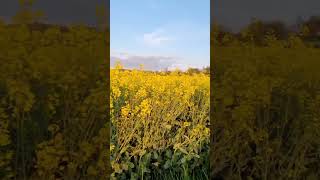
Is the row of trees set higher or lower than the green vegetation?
higher

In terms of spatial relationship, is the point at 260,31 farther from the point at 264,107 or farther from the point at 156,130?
the point at 156,130

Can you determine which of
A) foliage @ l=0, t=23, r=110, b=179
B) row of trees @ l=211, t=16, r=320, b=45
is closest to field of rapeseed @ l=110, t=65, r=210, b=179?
foliage @ l=0, t=23, r=110, b=179

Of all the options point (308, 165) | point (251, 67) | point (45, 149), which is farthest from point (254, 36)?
point (45, 149)

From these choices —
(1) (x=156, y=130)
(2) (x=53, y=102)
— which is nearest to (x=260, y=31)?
(1) (x=156, y=130)

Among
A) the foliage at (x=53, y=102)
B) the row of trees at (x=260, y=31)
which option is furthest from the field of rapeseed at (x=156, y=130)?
the row of trees at (x=260, y=31)

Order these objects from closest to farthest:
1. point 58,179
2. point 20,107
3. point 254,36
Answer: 1. point 20,107
2. point 58,179
3. point 254,36

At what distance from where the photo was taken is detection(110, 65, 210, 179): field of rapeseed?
3654mm

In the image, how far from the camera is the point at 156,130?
3.86m

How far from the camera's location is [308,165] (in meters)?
3.36

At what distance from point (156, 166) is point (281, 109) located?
3.31 feet

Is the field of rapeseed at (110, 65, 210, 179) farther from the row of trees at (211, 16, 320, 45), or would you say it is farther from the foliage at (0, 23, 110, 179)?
the row of trees at (211, 16, 320, 45)

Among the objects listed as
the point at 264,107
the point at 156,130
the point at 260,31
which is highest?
the point at 260,31

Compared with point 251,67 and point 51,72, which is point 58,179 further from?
point 251,67

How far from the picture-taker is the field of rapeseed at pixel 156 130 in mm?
3654
